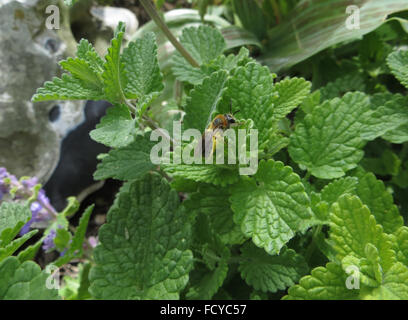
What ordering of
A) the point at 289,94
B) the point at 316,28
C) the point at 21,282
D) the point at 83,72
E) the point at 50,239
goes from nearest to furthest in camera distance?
the point at 21,282
the point at 83,72
the point at 289,94
the point at 50,239
the point at 316,28

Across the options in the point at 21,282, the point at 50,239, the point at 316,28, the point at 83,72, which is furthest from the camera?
the point at 316,28

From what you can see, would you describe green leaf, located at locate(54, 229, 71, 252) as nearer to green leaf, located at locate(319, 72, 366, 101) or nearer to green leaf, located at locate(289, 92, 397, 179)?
green leaf, located at locate(289, 92, 397, 179)

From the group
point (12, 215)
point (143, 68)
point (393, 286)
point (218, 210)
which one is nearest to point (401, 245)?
point (393, 286)

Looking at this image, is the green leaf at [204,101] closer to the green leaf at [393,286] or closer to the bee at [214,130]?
the bee at [214,130]

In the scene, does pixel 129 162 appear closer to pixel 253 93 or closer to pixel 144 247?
pixel 144 247

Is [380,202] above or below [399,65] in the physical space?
below

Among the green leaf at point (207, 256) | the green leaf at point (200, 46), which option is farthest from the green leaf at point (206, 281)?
the green leaf at point (200, 46)
